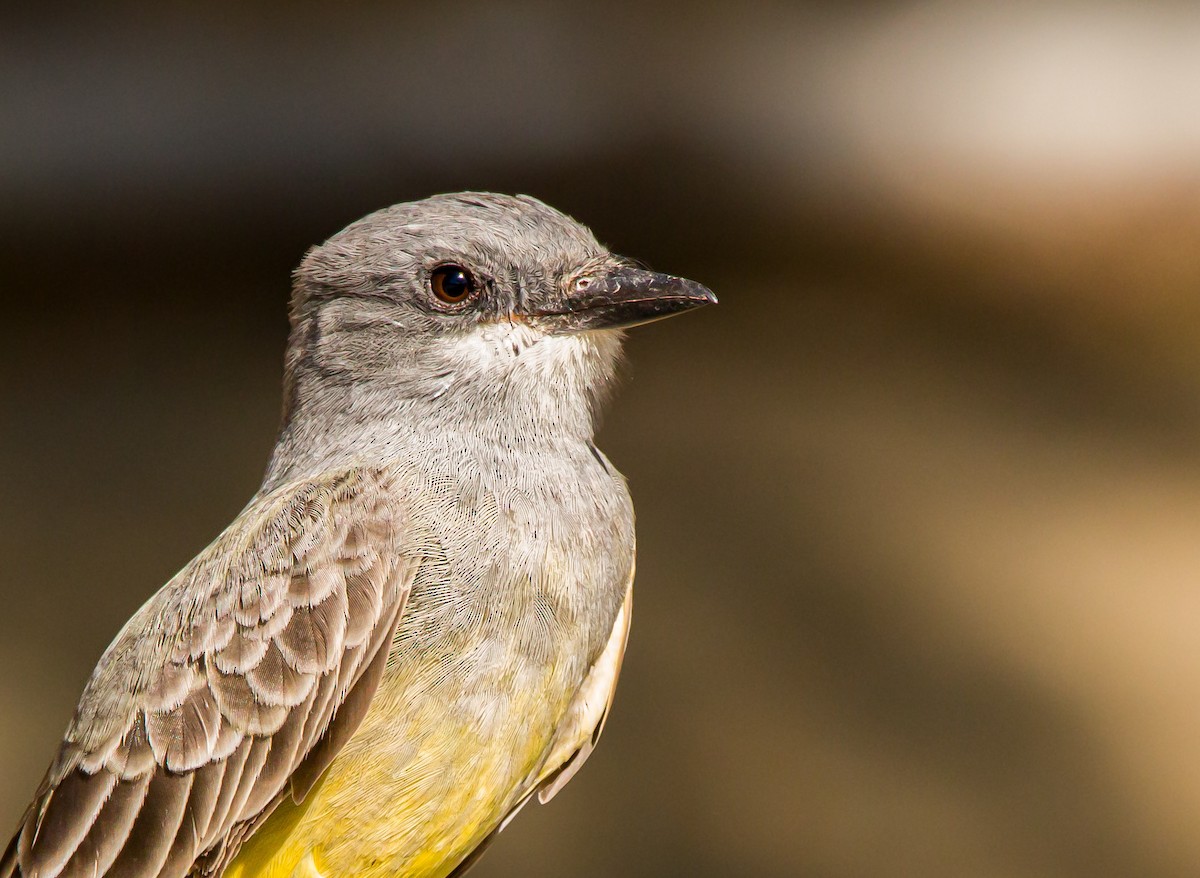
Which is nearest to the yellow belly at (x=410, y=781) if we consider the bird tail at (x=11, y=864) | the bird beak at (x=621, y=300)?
the bird tail at (x=11, y=864)

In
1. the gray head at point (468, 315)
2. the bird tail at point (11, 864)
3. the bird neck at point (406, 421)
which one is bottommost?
the bird tail at point (11, 864)

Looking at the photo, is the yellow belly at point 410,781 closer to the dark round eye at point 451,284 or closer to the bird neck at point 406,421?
the bird neck at point 406,421

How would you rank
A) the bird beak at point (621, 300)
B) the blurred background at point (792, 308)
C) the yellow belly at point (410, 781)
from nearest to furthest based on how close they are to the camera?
the yellow belly at point (410, 781) → the bird beak at point (621, 300) → the blurred background at point (792, 308)

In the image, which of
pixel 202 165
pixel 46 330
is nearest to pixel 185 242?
pixel 202 165

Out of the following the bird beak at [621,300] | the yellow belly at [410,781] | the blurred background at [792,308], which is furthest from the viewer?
the blurred background at [792,308]

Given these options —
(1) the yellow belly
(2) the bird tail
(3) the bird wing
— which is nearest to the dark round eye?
(3) the bird wing

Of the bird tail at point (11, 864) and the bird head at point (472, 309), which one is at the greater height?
the bird head at point (472, 309)

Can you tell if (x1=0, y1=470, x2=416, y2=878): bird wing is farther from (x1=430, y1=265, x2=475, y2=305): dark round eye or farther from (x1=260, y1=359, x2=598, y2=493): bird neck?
(x1=430, y1=265, x2=475, y2=305): dark round eye
